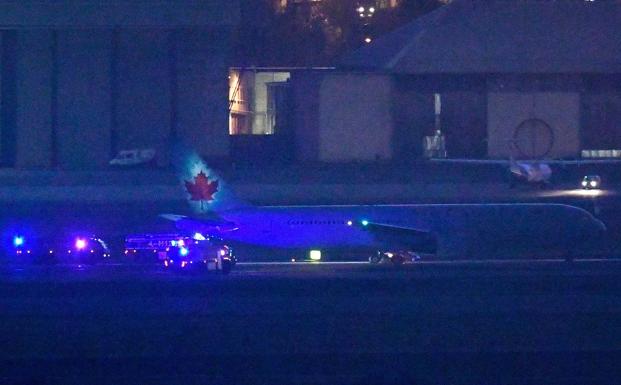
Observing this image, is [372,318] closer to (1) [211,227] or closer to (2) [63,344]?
(2) [63,344]

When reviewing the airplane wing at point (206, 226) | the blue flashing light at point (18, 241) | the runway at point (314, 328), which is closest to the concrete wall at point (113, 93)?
the blue flashing light at point (18, 241)

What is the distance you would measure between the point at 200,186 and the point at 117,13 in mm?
24294

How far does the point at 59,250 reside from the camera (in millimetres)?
31469

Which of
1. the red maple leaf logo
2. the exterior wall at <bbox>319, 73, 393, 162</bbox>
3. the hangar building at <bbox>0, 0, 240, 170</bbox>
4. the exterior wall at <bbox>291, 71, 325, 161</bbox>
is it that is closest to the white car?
the hangar building at <bbox>0, 0, 240, 170</bbox>

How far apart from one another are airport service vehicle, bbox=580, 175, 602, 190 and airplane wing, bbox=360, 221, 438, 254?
16136mm

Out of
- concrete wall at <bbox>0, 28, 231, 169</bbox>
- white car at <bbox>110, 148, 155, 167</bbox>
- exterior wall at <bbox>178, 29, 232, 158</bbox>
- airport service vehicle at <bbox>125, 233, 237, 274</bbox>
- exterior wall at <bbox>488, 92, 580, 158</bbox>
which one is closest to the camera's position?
airport service vehicle at <bbox>125, 233, 237, 274</bbox>

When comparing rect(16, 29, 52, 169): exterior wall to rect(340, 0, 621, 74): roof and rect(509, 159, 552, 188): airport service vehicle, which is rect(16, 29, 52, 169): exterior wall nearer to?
rect(340, 0, 621, 74): roof

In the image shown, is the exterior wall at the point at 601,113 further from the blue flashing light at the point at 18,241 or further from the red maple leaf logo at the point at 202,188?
the blue flashing light at the point at 18,241

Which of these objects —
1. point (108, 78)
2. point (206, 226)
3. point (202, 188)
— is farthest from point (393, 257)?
point (108, 78)

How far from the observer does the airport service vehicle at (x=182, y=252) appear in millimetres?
27859

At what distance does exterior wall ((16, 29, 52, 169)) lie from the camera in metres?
56.7

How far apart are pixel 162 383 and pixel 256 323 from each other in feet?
16.7

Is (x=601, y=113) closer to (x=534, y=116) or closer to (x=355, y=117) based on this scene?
(x=534, y=116)

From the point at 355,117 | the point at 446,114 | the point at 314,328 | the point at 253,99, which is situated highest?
the point at 253,99
